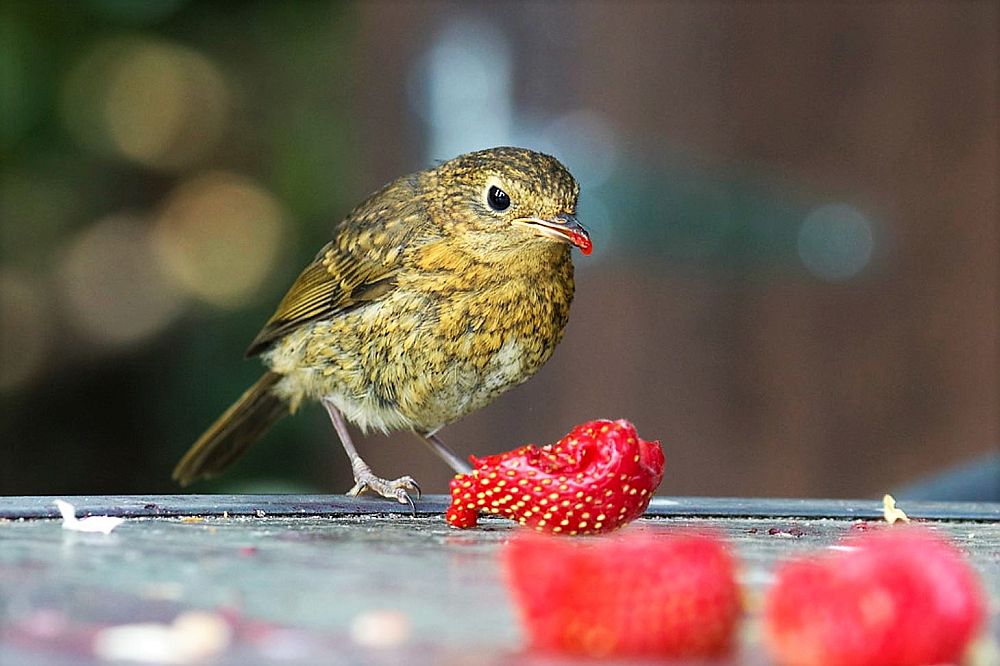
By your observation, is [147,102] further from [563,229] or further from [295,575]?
[295,575]

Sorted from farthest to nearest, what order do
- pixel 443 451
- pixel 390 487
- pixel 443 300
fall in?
pixel 443 451, pixel 443 300, pixel 390 487

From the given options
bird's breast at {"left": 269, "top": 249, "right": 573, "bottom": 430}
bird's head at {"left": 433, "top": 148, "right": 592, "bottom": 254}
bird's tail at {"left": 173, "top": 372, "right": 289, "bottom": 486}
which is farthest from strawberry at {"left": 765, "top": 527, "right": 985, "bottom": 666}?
bird's tail at {"left": 173, "top": 372, "right": 289, "bottom": 486}

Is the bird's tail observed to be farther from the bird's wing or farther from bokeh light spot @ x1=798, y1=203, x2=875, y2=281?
bokeh light spot @ x1=798, y1=203, x2=875, y2=281

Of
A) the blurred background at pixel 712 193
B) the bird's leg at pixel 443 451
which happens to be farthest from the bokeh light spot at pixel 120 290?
the bird's leg at pixel 443 451

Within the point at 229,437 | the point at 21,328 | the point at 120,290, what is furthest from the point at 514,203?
the point at 21,328

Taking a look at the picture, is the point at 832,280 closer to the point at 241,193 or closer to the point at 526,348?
the point at 526,348

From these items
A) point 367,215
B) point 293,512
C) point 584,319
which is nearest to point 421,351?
point 367,215

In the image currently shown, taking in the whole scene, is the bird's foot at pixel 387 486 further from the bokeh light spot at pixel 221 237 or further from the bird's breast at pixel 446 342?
the bokeh light spot at pixel 221 237
